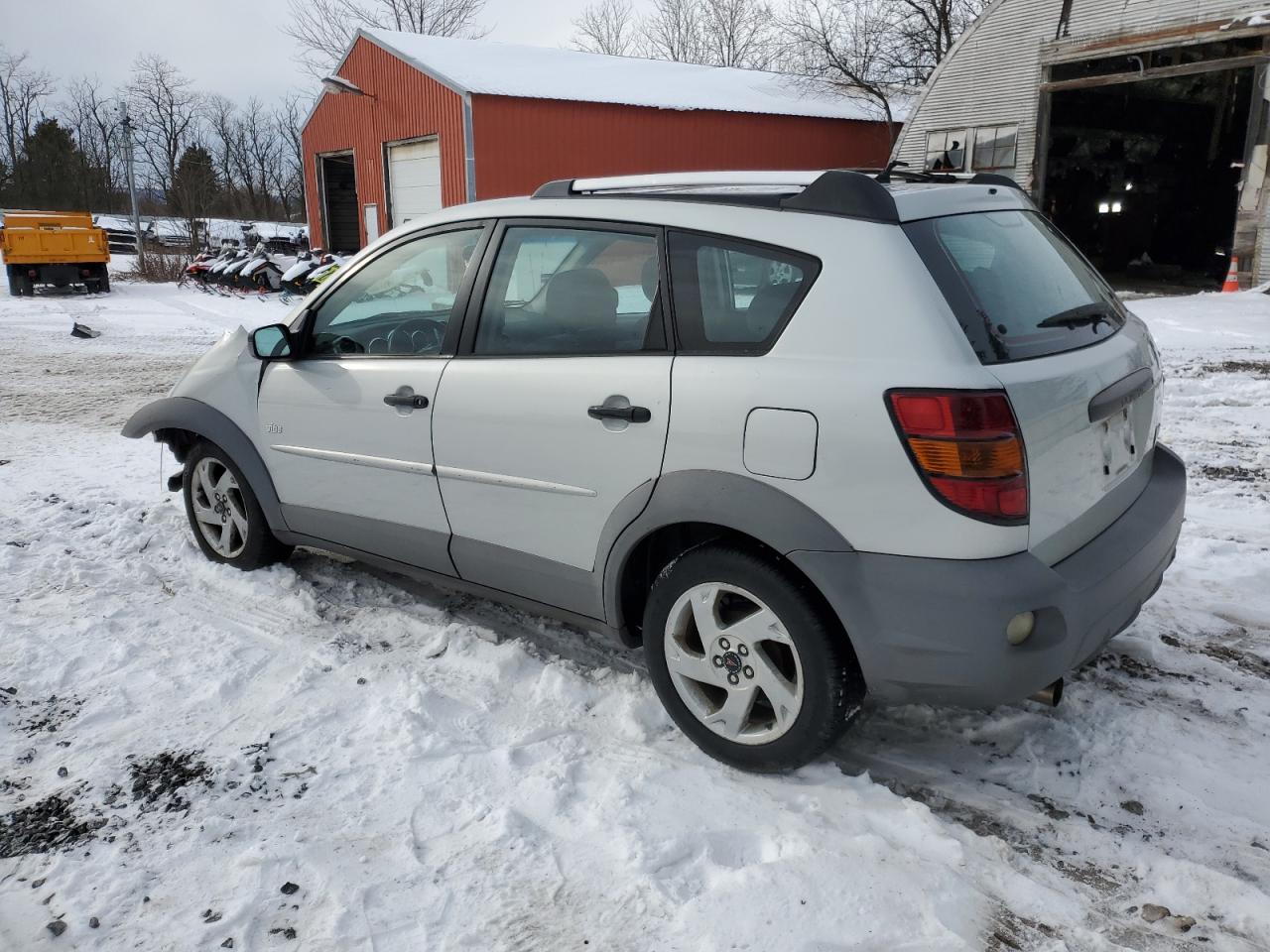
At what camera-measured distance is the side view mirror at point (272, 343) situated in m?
4.02

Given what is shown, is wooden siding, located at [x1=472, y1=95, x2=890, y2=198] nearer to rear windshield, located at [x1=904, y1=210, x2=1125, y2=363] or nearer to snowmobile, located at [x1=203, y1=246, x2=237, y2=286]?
snowmobile, located at [x1=203, y1=246, x2=237, y2=286]

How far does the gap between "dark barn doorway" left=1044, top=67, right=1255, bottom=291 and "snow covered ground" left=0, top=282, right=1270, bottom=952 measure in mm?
21296

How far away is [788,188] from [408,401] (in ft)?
5.26

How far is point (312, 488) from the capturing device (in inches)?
161

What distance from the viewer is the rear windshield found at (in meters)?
2.56

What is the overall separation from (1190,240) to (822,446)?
87.3 ft

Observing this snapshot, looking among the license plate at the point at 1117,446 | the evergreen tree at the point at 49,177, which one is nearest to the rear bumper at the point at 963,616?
the license plate at the point at 1117,446

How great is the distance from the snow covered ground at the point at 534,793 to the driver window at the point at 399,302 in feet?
3.83

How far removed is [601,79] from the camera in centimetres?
2250

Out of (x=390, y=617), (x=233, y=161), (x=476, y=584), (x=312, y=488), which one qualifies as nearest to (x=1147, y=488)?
(x=476, y=584)

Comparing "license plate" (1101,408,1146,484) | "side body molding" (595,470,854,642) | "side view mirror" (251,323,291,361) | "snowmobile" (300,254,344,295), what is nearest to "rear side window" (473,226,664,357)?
"side body molding" (595,470,854,642)

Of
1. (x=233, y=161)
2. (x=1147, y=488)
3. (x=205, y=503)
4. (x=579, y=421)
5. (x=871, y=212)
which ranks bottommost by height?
(x=205, y=503)

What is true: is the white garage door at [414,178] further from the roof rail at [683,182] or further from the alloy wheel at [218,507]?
the roof rail at [683,182]

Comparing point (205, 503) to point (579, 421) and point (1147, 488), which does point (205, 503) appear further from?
point (1147, 488)
